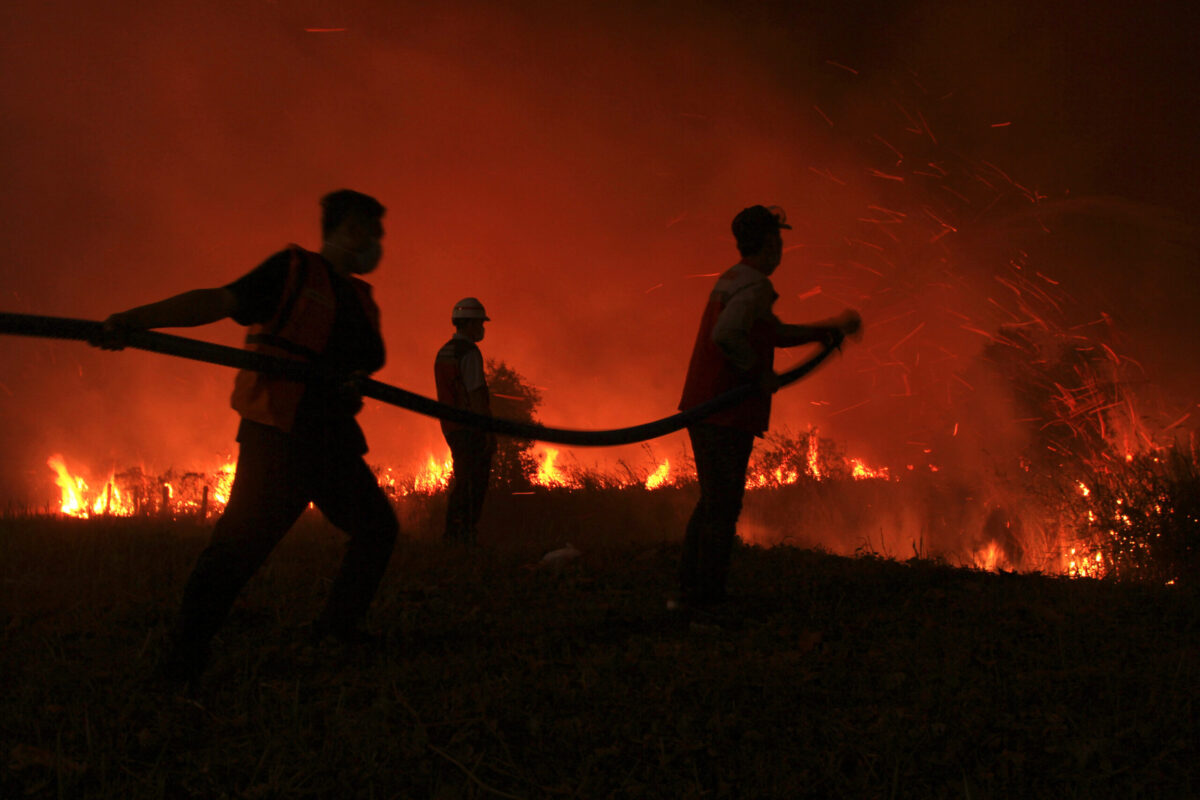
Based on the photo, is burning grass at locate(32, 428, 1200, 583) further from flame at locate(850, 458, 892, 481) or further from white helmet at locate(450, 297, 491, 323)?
white helmet at locate(450, 297, 491, 323)

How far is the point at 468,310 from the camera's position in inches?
274

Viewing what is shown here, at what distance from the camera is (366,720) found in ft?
8.70

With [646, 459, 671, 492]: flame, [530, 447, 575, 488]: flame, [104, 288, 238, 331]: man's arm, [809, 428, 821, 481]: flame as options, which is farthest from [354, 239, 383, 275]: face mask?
[809, 428, 821, 481]: flame

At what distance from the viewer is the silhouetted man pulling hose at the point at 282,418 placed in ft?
9.36

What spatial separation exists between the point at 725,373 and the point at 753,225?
829 mm

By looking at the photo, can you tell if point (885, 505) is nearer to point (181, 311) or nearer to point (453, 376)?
point (453, 376)

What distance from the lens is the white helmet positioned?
693 centimetres

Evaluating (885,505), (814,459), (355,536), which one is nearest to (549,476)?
(814,459)

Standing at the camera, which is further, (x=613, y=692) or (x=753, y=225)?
(x=753, y=225)

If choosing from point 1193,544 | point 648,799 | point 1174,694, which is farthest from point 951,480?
point 648,799

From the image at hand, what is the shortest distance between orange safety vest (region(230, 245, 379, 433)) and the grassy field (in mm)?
1095

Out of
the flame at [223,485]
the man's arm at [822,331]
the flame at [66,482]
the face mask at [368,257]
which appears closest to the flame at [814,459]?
the man's arm at [822,331]

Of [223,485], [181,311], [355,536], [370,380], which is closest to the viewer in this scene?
[181,311]

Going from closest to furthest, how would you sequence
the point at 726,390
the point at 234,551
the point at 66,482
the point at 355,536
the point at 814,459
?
the point at 234,551
the point at 355,536
the point at 726,390
the point at 814,459
the point at 66,482
